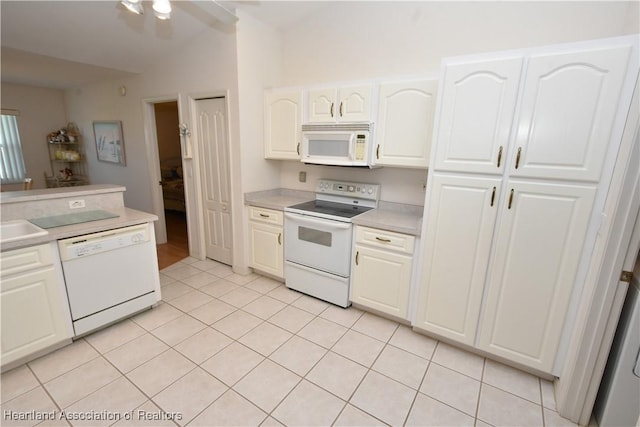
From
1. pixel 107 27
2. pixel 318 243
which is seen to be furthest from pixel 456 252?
pixel 107 27

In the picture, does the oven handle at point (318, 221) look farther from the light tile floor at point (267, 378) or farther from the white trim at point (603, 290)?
the white trim at point (603, 290)

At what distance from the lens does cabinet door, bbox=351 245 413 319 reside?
2.28 meters

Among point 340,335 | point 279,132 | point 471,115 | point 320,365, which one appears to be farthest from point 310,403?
point 279,132

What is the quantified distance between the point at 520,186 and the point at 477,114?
0.51m

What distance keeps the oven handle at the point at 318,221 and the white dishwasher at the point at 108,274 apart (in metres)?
1.23

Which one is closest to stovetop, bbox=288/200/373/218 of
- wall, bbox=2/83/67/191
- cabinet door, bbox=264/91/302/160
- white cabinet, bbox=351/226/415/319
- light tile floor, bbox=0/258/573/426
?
white cabinet, bbox=351/226/415/319

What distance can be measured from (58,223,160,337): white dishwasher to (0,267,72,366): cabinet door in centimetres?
7

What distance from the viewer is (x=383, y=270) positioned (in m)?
2.36

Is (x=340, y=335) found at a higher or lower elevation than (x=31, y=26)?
lower

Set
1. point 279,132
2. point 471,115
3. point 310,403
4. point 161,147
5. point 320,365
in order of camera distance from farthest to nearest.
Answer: point 161,147 < point 279,132 < point 320,365 < point 471,115 < point 310,403

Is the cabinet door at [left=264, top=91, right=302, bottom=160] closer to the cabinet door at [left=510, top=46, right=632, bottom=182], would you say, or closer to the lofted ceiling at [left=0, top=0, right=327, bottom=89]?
the lofted ceiling at [left=0, top=0, right=327, bottom=89]

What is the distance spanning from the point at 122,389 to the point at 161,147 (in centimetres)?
603

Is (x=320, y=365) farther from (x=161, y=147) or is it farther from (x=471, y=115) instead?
(x=161, y=147)

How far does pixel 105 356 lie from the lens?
6.47 ft
